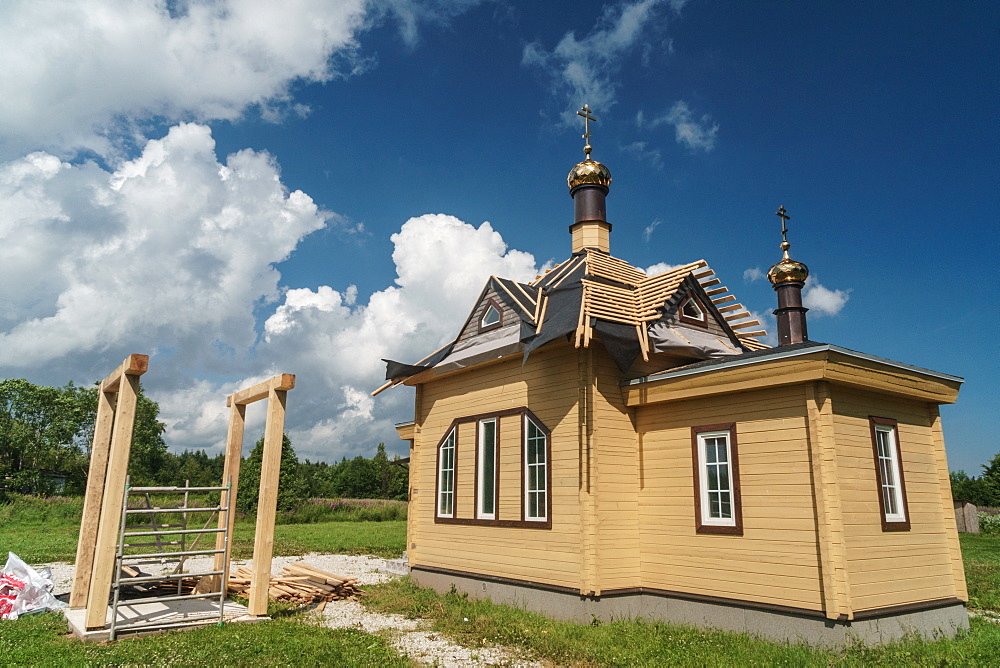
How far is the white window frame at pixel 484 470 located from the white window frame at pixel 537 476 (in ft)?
2.15

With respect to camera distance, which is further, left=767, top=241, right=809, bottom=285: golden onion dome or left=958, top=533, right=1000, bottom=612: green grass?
left=767, top=241, right=809, bottom=285: golden onion dome

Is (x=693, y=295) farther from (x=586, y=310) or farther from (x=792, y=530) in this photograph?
(x=792, y=530)

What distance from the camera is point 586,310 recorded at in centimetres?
882

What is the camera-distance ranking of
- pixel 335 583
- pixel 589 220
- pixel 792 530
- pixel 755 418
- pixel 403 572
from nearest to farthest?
pixel 792 530 < pixel 755 418 < pixel 335 583 < pixel 589 220 < pixel 403 572

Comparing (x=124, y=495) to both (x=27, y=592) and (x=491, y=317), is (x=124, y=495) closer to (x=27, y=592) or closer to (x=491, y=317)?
(x=27, y=592)

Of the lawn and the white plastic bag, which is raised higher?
the white plastic bag

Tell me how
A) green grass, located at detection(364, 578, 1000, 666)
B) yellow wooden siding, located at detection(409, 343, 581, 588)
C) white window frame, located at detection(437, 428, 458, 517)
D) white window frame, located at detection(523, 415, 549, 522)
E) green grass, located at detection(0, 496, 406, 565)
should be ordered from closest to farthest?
green grass, located at detection(364, 578, 1000, 666) → yellow wooden siding, located at detection(409, 343, 581, 588) → white window frame, located at detection(523, 415, 549, 522) → white window frame, located at detection(437, 428, 458, 517) → green grass, located at detection(0, 496, 406, 565)

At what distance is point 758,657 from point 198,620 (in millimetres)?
6466

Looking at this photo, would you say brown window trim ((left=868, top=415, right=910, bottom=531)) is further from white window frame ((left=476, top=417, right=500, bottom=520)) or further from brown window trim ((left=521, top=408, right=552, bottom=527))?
white window frame ((left=476, top=417, right=500, bottom=520))

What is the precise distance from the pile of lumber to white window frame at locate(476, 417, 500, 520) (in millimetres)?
2571

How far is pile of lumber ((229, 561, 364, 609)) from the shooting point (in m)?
9.91

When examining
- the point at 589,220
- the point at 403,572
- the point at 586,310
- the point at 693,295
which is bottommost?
the point at 403,572

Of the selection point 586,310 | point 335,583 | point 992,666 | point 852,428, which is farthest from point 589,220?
point 992,666

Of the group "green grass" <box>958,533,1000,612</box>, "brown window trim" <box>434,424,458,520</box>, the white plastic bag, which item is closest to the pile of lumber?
"brown window trim" <box>434,424,458,520</box>
